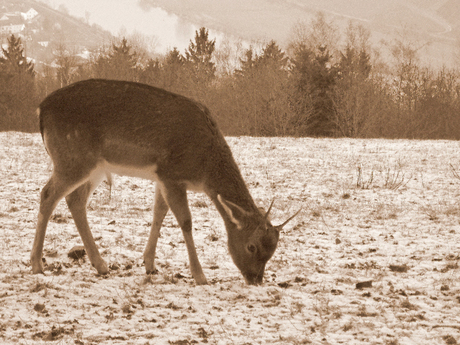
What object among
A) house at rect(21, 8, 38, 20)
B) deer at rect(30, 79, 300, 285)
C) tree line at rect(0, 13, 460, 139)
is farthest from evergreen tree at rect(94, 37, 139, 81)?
house at rect(21, 8, 38, 20)

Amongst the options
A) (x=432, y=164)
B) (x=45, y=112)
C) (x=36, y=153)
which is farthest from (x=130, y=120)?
(x=432, y=164)

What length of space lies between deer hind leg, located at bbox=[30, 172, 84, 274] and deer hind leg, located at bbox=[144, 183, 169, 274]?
3.22ft

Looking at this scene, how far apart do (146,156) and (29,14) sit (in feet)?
520

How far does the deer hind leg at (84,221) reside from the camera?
587 centimetres

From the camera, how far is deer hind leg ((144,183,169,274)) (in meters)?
6.02

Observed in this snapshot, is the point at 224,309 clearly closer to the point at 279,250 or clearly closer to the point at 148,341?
the point at 148,341

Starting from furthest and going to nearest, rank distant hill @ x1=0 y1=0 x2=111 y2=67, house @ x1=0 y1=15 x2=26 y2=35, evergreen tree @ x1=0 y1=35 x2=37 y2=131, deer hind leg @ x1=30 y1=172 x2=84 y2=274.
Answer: house @ x1=0 y1=15 x2=26 y2=35 < distant hill @ x1=0 y1=0 x2=111 y2=67 < evergreen tree @ x1=0 y1=35 x2=37 y2=131 < deer hind leg @ x1=30 y1=172 x2=84 y2=274

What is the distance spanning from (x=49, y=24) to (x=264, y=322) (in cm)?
14984

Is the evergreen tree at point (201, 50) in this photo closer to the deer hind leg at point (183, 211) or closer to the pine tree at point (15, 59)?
the pine tree at point (15, 59)

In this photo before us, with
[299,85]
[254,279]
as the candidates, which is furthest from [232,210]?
[299,85]

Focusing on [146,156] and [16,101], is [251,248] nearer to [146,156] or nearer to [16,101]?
[146,156]

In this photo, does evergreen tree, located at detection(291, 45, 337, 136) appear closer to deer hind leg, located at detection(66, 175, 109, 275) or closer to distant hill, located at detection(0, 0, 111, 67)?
deer hind leg, located at detection(66, 175, 109, 275)

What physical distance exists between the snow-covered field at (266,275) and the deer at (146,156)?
0.46m

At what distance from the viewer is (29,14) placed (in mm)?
145500
